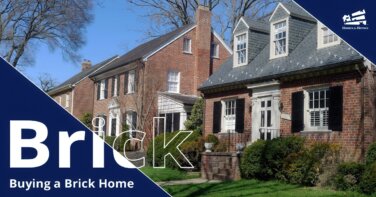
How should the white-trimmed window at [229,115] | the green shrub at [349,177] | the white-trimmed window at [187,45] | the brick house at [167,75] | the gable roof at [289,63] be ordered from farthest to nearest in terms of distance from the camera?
the white-trimmed window at [187,45], the brick house at [167,75], the white-trimmed window at [229,115], the gable roof at [289,63], the green shrub at [349,177]

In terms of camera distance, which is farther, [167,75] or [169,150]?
[167,75]

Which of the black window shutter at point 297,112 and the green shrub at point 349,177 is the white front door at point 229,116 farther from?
the green shrub at point 349,177

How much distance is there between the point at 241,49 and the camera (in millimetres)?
19141

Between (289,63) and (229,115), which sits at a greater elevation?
(289,63)

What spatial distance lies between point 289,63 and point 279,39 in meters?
1.45

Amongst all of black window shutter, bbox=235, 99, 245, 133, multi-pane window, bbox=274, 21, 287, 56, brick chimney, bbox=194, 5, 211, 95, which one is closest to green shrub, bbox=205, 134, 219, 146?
black window shutter, bbox=235, 99, 245, 133

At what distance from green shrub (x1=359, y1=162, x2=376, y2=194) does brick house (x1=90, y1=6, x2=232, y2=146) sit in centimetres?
1375

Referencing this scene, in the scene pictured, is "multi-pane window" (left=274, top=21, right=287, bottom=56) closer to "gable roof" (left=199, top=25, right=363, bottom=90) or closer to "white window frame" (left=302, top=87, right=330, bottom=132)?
"gable roof" (left=199, top=25, right=363, bottom=90)

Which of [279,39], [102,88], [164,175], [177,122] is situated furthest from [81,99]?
[164,175]

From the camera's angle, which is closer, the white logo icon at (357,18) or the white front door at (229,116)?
the white logo icon at (357,18)

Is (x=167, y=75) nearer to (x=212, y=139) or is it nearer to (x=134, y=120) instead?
(x=134, y=120)

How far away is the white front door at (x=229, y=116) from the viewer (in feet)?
60.6
